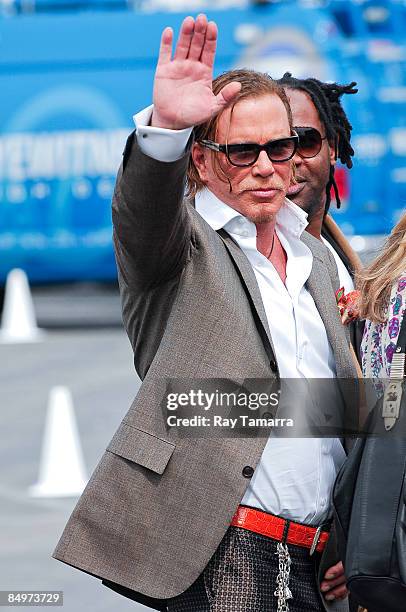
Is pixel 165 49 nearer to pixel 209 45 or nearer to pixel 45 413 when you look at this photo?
pixel 209 45

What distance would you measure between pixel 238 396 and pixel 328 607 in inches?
22.2

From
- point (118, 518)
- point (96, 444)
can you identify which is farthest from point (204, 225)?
point (96, 444)

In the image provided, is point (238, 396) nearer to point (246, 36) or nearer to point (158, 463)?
point (158, 463)

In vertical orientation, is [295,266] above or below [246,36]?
below

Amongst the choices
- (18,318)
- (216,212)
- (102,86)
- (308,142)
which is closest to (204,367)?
(216,212)

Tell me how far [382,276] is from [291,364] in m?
0.27

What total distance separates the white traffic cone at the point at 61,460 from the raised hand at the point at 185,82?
15.4 ft

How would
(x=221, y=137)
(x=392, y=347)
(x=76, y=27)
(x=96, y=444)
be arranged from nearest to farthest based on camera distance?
(x=392, y=347) → (x=221, y=137) → (x=96, y=444) → (x=76, y=27)

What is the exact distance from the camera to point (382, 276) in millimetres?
2684

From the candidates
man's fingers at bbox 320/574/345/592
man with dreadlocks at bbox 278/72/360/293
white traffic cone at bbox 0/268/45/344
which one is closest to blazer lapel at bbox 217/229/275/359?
man's fingers at bbox 320/574/345/592

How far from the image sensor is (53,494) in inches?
277

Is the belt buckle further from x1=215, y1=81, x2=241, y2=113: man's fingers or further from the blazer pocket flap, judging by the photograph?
x1=215, y1=81, x2=241, y2=113: man's fingers

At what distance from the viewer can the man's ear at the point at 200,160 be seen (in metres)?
2.84

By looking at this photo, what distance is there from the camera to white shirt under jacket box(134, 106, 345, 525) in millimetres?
2695
